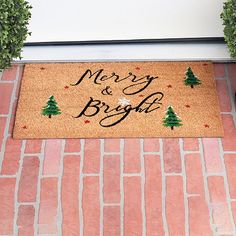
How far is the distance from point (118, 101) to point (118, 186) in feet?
1.81

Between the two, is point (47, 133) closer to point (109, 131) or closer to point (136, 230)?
point (109, 131)

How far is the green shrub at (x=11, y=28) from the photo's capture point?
3123 mm

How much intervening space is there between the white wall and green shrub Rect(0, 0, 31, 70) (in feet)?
1.50

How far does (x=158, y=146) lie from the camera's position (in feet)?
11.3

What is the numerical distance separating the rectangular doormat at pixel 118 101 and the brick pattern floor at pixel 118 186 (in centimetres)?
7

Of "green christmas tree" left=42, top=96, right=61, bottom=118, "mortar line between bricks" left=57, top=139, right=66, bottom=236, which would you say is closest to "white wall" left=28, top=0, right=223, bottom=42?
"green christmas tree" left=42, top=96, right=61, bottom=118

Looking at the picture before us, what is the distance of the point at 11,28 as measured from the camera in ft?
10.6

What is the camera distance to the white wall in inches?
145

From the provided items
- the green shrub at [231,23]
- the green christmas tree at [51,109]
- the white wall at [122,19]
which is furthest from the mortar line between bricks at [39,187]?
the green shrub at [231,23]

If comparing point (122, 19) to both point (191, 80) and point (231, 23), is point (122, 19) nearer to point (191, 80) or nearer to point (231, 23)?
point (191, 80)

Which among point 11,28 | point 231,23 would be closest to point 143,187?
point 231,23

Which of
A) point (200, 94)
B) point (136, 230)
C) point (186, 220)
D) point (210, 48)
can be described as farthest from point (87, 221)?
point (210, 48)

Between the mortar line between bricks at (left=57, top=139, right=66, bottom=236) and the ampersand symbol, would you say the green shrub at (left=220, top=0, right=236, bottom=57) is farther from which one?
the mortar line between bricks at (left=57, top=139, right=66, bottom=236)

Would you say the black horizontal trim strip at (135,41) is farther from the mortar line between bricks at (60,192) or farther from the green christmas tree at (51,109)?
the mortar line between bricks at (60,192)
